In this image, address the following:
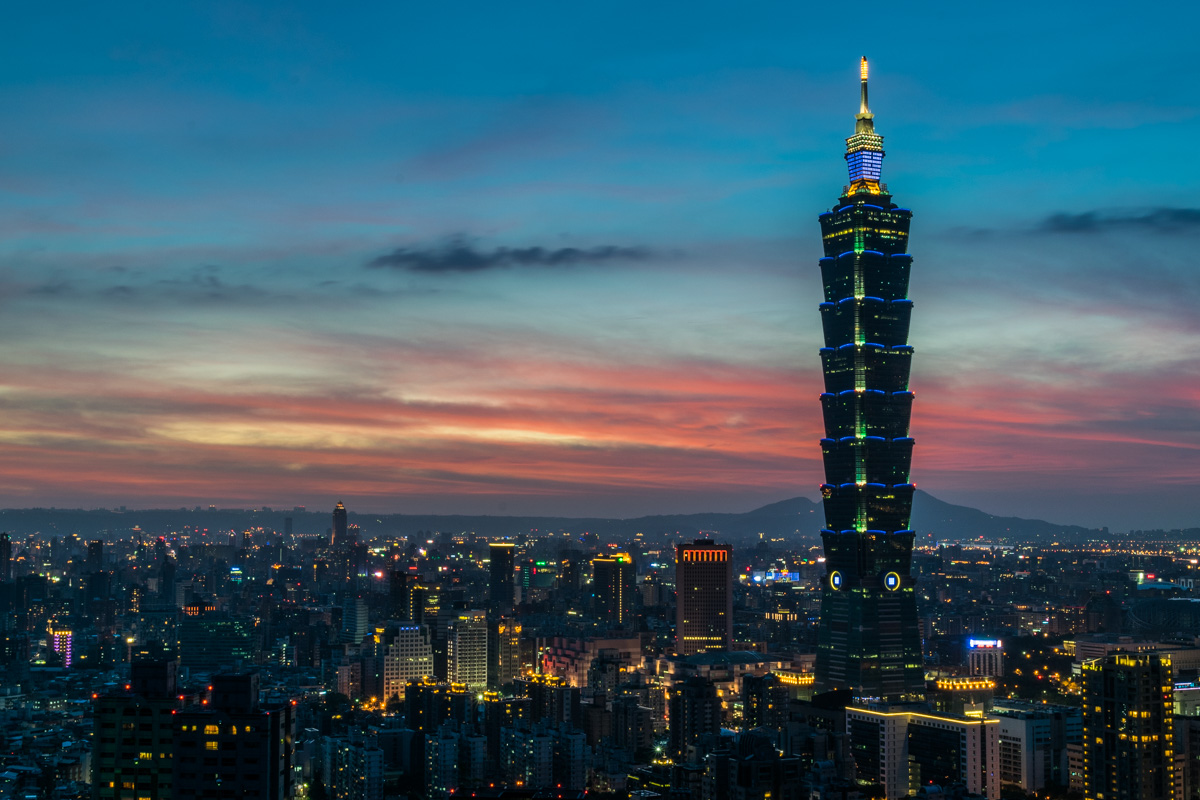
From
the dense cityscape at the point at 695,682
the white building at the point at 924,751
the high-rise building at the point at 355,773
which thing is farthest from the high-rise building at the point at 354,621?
the white building at the point at 924,751

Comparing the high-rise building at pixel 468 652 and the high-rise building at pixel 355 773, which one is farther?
the high-rise building at pixel 468 652

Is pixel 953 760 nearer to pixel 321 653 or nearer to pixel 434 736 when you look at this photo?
pixel 434 736

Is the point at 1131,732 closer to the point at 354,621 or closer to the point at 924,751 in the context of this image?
the point at 924,751

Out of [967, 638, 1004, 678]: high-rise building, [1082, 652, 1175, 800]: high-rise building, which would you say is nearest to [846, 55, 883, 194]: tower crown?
[967, 638, 1004, 678]: high-rise building

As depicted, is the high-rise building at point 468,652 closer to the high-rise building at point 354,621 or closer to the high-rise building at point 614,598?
the high-rise building at point 354,621

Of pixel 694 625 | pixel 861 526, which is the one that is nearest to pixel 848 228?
pixel 861 526

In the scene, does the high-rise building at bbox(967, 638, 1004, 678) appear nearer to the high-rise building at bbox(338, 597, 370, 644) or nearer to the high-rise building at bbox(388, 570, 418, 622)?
the high-rise building at bbox(388, 570, 418, 622)
